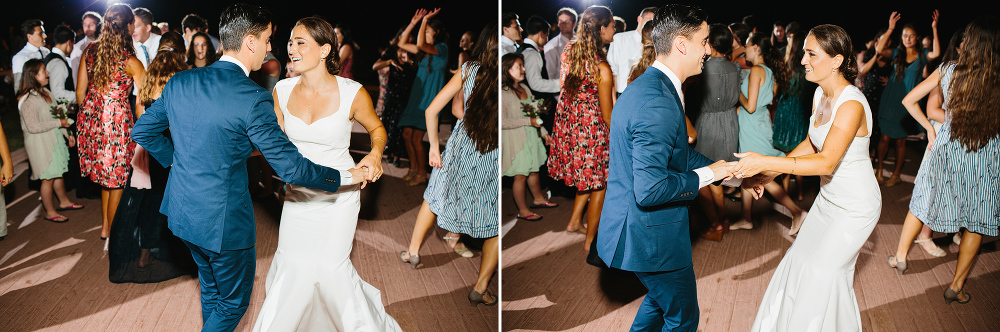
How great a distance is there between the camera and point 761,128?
3369 millimetres

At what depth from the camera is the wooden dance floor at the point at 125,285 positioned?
2.88 metres

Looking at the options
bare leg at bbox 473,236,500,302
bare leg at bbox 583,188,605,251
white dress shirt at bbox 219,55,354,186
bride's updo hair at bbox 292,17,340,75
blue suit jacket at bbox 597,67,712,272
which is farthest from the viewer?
bare leg at bbox 583,188,605,251

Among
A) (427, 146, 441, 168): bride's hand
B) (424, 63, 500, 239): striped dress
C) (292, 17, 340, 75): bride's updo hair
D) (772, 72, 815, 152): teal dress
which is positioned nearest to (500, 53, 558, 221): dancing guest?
(424, 63, 500, 239): striped dress

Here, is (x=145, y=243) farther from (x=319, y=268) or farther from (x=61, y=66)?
(x=319, y=268)

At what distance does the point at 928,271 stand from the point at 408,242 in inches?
112

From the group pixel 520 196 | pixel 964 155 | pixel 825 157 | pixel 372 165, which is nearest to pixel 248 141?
pixel 372 165

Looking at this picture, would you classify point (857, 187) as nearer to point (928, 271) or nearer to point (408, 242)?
point (928, 271)

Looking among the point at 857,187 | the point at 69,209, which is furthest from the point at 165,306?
the point at 857,187

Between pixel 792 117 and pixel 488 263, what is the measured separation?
1685 millimetres

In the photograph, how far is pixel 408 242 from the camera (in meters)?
3.08

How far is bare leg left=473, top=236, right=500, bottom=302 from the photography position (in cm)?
322

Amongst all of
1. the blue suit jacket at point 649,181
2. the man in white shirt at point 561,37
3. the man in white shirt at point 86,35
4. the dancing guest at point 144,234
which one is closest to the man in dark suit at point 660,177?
the blue suit jacket at point 649,181

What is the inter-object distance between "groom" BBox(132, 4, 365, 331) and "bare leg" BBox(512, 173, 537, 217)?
1037 millimetres

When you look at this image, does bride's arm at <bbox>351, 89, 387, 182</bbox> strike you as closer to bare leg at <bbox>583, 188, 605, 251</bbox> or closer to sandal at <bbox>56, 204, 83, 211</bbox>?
bare leg at <bbox>583, 188, 605, 251</bbox>
